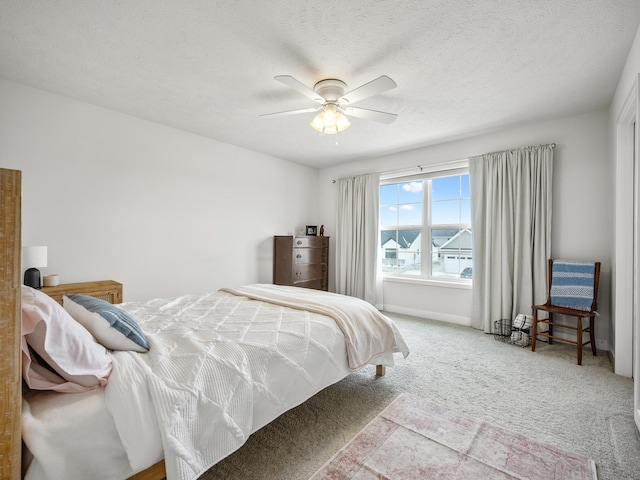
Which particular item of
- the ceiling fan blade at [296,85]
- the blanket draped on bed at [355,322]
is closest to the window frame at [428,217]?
the blanket draped on bed at [355,322]

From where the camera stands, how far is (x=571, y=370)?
2.65 m

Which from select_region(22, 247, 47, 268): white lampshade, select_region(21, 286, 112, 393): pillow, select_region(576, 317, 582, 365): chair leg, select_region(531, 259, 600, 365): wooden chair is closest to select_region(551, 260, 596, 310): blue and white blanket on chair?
select_region(531, 259, 600, 365): wooden chair

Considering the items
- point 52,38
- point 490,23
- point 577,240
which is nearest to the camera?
point 490,23

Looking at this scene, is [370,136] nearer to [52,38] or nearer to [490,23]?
[490,23]

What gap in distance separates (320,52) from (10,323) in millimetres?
2259

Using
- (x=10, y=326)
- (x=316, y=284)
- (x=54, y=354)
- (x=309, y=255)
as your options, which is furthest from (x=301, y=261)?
(x=10, y=326)

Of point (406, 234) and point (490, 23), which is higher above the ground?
point (490, 23)

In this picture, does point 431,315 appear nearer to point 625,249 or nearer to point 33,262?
point 625,249

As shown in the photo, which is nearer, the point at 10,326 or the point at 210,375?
the point at 10,326

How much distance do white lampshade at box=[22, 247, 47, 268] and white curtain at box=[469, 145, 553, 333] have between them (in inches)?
180

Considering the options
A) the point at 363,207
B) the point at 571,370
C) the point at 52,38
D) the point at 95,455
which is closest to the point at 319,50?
the point at 52,38

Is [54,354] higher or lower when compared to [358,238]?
lower

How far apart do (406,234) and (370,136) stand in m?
1.68

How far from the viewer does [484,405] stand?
2121 mm
